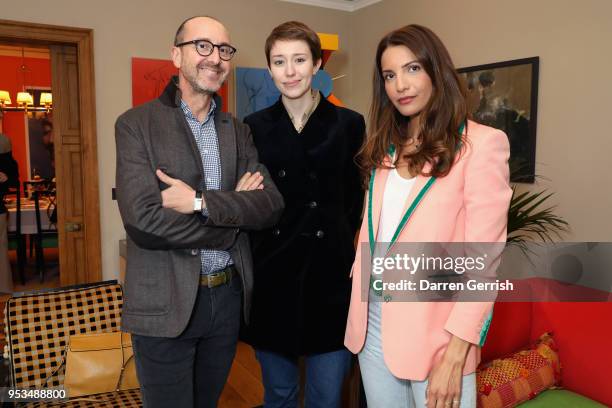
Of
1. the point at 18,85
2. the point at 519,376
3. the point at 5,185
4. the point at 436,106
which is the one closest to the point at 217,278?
the point at 436,106

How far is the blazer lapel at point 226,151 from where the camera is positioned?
159cm

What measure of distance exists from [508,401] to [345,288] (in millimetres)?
817

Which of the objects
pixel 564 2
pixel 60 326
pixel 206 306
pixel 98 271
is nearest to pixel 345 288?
pixel 206 306

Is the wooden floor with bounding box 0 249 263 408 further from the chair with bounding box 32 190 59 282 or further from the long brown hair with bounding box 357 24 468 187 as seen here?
the long brown hair with bounding box 357 24 468 187

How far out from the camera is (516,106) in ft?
10.6

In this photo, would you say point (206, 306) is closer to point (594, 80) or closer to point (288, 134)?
point (288, 134)

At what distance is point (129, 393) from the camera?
6.89 feet

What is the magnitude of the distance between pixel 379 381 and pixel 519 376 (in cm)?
94

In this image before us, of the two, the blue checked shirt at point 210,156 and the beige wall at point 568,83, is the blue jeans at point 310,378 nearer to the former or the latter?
the blue checked shirt at point 210,156

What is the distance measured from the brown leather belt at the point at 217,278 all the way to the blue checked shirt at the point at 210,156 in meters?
0.01

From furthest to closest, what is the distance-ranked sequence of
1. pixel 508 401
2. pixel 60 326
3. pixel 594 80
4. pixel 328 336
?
pixel 594 80
pixel 60 326
pixel 508 401
pixel 328 336

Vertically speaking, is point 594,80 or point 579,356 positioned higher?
point 594,80

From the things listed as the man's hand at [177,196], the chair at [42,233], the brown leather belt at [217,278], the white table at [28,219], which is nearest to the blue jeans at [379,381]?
the brown leather belt at [217,278]

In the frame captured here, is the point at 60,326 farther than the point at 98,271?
No
